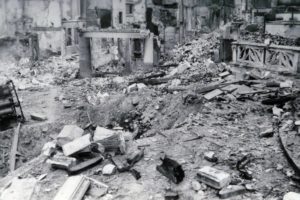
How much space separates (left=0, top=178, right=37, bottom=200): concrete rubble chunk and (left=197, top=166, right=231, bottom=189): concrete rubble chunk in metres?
2.44

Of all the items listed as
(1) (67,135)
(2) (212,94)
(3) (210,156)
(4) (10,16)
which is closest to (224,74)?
(2) (212,94)

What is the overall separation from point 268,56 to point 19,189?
8.61 metres

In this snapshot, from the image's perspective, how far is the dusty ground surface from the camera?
446 cm

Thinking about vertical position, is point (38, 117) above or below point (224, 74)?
below

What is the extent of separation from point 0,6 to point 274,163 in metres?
22.1

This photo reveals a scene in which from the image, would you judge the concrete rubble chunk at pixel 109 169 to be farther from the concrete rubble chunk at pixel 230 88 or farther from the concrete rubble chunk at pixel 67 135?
the concrete rubble chunk at pixel 230 88

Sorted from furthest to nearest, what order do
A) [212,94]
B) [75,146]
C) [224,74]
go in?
[224,74], [212,94], [75,146]

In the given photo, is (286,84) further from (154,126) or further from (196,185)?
(196,185)

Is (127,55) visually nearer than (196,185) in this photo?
No

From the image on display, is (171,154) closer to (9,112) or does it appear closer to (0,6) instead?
(9,112)

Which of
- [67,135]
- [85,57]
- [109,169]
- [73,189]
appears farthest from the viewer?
[85,57]

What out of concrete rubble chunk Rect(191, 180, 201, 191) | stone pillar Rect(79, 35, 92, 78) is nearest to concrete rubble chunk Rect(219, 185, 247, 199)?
concrete rubble chunk Rect(191, 180, 201, 191)

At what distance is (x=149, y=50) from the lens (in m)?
14.9

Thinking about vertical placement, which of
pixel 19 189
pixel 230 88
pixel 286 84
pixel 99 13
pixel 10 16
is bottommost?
pixel 19 189
